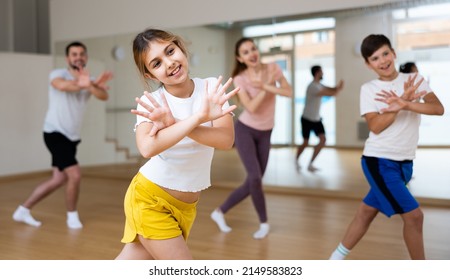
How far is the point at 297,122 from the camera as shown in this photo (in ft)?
17.2

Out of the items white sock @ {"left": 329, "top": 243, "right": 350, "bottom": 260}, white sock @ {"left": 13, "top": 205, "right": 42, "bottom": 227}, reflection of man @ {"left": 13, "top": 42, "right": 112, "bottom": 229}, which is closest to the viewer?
white sock @ {"left": 329, "top": 243, "right": 350, "bottom": 260}

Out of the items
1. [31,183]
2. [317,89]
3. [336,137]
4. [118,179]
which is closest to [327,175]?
[336,137]

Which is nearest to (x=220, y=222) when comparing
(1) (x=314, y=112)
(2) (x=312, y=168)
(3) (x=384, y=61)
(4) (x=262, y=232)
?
(4) (x=262, y=232)

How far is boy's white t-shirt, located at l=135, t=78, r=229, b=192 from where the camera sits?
153 cm

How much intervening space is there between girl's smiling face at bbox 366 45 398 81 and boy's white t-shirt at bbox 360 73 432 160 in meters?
0.05

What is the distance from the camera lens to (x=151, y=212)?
1580 millimetres

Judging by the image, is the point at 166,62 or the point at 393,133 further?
the point at 393,133

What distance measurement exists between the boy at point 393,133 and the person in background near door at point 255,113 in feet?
3.39

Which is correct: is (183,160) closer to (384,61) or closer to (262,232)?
(384,61)

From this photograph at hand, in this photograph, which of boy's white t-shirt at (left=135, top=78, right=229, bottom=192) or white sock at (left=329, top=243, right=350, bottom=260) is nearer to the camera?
boy's white t-shirt at (left=135, top=78, right=229, bottom=192)

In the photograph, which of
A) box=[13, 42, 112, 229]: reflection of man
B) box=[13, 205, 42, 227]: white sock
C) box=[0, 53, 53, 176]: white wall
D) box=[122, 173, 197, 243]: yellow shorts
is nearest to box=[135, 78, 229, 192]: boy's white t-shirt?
box=[122, 173, 197, 243]: yellow shorts

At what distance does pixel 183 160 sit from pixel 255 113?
1866mm

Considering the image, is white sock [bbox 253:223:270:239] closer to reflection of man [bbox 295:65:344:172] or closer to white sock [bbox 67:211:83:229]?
white sock [bbox 67:211:83:229]
